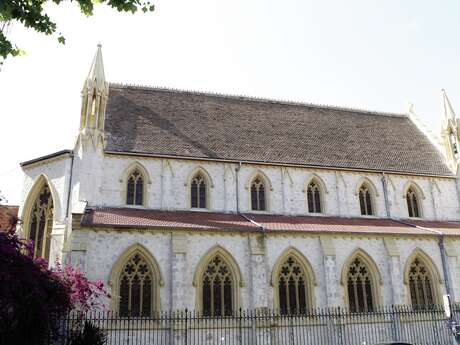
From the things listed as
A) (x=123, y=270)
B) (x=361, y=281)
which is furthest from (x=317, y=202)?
(x=123, y=270)

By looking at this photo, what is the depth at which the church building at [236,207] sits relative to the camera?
18844 millimetres

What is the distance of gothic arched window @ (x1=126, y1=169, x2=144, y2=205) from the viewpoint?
21.9m

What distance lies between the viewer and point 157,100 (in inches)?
1056

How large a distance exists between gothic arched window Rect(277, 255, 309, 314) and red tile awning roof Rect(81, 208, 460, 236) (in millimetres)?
1780

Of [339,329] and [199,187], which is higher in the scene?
[199,187]

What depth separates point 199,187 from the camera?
23.1 metres

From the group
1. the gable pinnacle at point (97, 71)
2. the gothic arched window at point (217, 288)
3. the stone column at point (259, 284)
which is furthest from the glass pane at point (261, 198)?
the gable pinnacle at point (97, 71)

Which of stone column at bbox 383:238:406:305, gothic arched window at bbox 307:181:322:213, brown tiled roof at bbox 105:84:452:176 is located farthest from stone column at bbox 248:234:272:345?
stone column at bbox 383:238:406:305

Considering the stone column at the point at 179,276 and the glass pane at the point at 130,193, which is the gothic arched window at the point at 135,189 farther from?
the stone column at the point at 179,276

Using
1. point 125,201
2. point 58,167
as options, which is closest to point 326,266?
point 125,201

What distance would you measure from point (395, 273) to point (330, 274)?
344cm

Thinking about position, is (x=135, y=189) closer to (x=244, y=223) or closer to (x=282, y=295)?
(x=244, y=223)

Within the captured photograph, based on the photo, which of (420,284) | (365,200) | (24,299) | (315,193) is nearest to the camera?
(24,299)

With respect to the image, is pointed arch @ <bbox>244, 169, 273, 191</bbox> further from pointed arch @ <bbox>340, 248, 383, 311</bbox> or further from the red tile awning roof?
pointed arch @ <bbox>340, 248, 383, 311</bbox>
